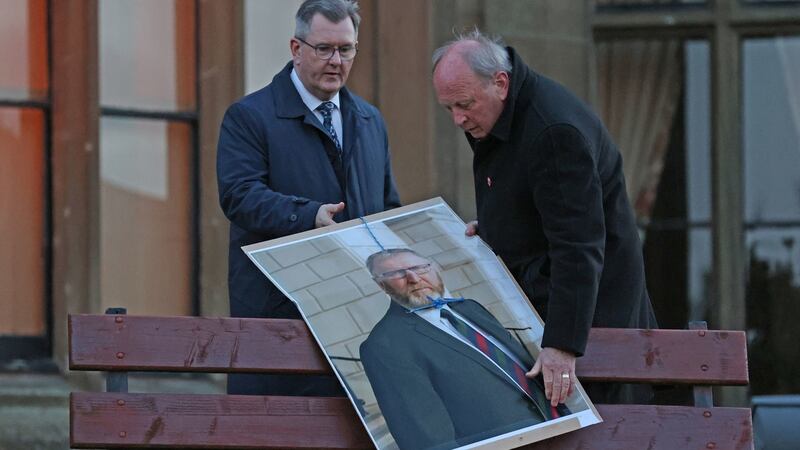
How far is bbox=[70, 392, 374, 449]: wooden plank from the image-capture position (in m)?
4.80

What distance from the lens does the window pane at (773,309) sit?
9.28m

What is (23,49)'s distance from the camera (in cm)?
823

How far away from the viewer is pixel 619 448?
194 inches

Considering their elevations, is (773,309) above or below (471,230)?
below

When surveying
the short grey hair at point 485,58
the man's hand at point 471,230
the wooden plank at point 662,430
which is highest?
the short grey hair at point 485,58

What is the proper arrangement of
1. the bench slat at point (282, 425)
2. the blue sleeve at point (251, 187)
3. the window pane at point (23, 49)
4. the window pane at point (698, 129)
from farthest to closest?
the window pane at point (698, 129)
the window pane at point (23, 49)
the blue sleeve at point (251, 187)
the bench slat at point (282, 425)

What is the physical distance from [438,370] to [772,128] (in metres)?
4.99

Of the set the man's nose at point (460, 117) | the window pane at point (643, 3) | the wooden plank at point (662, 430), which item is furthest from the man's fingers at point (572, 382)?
the window pane at point (643, 3)

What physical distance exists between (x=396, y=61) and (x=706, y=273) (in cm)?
201

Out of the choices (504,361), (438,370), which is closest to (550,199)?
(504,361)

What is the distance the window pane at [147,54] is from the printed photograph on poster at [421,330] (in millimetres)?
3506

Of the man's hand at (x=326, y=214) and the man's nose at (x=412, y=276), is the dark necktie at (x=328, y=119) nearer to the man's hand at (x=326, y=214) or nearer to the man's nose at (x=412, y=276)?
the man's hand at (x=326, y=214)

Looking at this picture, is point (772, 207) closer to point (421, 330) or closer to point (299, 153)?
point (299, 153)

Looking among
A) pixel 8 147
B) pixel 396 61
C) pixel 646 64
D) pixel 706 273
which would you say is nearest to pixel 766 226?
pixel 706 273
